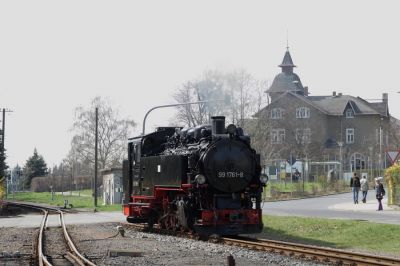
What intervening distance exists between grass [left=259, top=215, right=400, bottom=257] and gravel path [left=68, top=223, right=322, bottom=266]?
3353 mm

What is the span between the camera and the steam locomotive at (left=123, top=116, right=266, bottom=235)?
17578 mm

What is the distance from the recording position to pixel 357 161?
77375 millimetres

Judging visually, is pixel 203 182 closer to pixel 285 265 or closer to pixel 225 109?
pixel 285 265

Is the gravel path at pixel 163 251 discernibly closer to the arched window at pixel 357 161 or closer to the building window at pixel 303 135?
the building window at pixel 303 135

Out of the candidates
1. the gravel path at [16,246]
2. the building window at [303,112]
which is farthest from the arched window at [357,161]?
the gravel path at [16,246]

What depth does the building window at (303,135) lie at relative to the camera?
67.2m

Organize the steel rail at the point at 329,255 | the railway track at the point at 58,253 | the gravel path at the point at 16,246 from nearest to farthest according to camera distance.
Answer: the steel rail at the point at 329,255 < the railway track at the point at 58,253 < the gravel path at the point at 16,246

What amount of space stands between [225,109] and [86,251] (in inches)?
715

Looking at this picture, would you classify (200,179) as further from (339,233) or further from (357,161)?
(357,161)

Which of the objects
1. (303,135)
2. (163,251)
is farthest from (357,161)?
(163,251)

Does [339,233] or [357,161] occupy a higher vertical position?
[357,161]

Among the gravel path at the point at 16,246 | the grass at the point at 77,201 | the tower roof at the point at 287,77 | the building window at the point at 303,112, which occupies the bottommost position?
the gravel path at the point at 16,246

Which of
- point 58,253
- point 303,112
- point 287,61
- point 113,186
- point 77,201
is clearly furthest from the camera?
point 287,61

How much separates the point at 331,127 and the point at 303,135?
11169 millimetres
